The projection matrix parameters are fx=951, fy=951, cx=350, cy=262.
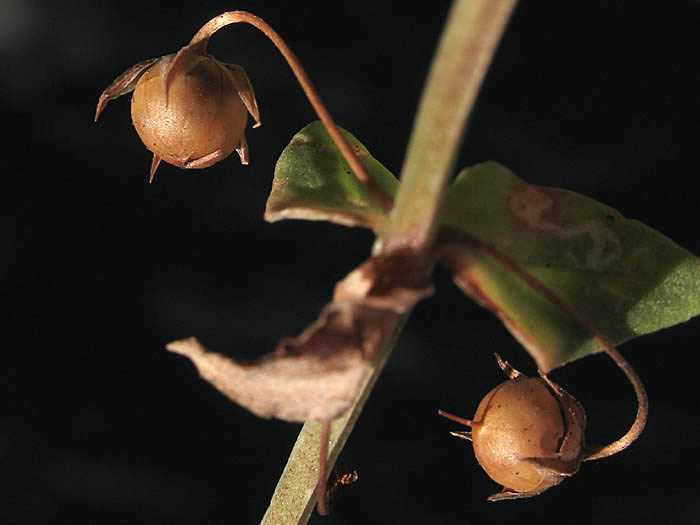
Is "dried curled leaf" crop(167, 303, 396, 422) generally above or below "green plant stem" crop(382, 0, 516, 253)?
below

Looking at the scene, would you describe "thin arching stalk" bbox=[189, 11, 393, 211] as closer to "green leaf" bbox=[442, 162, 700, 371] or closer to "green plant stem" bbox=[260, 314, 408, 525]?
"green leaf" bbox=[442, 162, 700, 371]

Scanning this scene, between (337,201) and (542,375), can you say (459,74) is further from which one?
(542,375)

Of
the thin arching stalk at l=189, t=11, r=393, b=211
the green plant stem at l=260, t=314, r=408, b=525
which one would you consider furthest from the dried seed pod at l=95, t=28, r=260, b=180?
the green plant stem at l=260, t=314, r=408, b=525

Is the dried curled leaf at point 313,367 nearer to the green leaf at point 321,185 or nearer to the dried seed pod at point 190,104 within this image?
the green leaf at point 321,185

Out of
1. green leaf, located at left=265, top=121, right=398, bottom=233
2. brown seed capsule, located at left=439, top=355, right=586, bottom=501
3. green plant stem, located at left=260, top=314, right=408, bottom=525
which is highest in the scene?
green leaf, located at left=265, top=121, right=398, bottom=233

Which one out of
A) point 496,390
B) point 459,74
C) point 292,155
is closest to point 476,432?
point 496,390

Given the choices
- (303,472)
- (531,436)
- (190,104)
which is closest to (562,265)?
(531,436)

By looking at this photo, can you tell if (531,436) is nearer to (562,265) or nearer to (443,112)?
(562,265)
